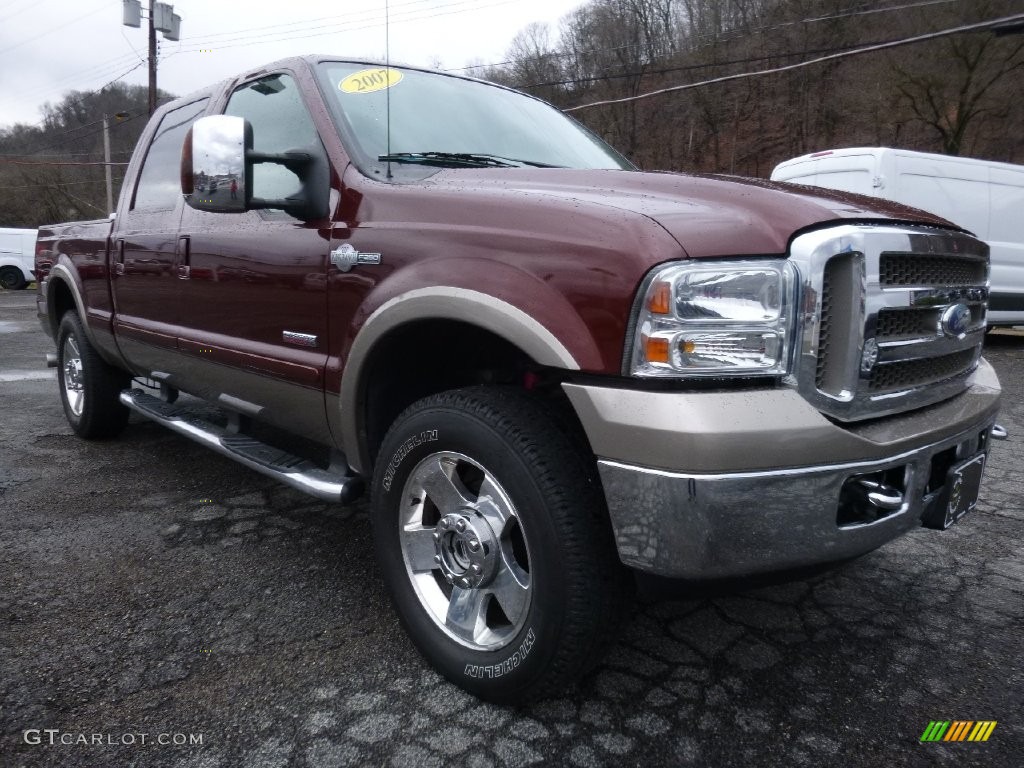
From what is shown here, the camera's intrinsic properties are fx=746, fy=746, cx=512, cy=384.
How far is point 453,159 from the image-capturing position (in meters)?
2.57

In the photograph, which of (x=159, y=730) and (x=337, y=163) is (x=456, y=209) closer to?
(x=337, y=163)

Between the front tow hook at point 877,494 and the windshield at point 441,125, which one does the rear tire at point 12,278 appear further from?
the front tow hook at point 877,494

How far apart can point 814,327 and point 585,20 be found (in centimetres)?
2643

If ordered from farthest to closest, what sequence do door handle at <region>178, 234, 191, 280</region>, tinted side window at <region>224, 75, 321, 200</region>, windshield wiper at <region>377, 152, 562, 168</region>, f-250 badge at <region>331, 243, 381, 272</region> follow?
1. door handle at <region>178, 234, 191, 280</region>
2. tinted side window at <region>224, 75, 321, 200</region>
3. windshield wiper at <region>377, 152, 562, 168</region>
4. f-250 badge at <region>331, 243, 381, 272</region>

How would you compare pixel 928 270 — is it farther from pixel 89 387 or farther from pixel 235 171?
pixel 89 387

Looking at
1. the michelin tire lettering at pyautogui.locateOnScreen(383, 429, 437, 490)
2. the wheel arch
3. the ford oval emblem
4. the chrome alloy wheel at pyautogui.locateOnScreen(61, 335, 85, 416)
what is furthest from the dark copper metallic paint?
the chrome alloy wheel at pyautogui.locateOnScreen(61, 335, 85, 416)

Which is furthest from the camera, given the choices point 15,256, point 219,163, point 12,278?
point 12,278

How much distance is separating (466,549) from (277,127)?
185 cm

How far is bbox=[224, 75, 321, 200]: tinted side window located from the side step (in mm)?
986

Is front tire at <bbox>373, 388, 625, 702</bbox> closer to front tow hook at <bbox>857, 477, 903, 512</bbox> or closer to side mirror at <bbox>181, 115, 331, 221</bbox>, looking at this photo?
front tow hook at <bbox>857, 477, 903, 512</bbox>

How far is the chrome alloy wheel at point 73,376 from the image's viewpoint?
185 inches

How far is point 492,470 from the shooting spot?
187 cm

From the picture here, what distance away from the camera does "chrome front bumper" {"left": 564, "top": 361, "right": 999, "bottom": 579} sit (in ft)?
5.06

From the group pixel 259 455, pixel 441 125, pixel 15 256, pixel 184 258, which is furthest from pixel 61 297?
pixel 15 256
